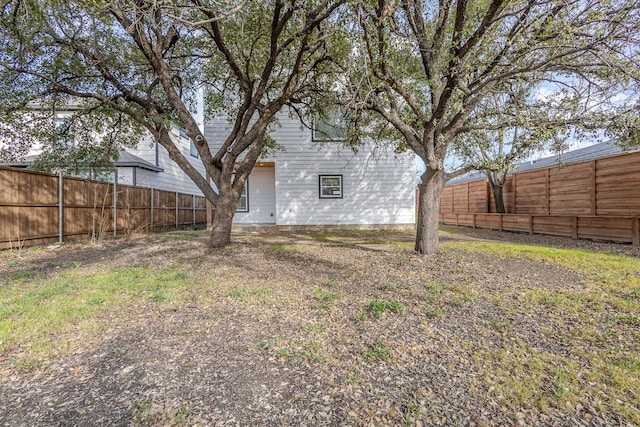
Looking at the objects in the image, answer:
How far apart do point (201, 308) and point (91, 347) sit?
112cm

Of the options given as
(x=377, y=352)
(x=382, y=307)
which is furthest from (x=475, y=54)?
(x=377, y=352)

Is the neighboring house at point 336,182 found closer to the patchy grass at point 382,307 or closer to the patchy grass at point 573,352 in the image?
the patchy grass at point 573,352

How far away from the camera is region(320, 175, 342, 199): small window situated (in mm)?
12438

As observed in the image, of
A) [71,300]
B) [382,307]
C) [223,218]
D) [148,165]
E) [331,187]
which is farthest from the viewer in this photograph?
[148,165]

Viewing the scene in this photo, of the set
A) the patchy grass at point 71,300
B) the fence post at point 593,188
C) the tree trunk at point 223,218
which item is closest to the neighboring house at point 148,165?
the tree trunk at point 223,218

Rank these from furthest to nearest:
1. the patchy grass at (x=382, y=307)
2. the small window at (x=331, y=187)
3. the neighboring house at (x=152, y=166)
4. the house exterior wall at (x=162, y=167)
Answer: the house exterior wall at (x=162, y=167) < the neighboring house at (x=152, y=166) < the small window at (x=331, y=187) < the patchy grass at (x=382, y=307)

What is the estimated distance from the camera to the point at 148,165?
43.5 ft

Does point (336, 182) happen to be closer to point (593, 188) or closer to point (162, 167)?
point (593, 188)

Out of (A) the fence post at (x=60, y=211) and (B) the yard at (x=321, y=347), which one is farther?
(A) the fence post at (x=60, y=211)

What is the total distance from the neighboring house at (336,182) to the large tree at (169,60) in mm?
4095

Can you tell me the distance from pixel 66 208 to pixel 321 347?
895 cm

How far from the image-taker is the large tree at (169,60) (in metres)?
5.77

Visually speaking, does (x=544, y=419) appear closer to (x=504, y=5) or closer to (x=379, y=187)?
(x=504, y=5)

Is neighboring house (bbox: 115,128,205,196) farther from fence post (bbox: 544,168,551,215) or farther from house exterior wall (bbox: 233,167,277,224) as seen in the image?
fence post (bbox: 544,168,551,215)
